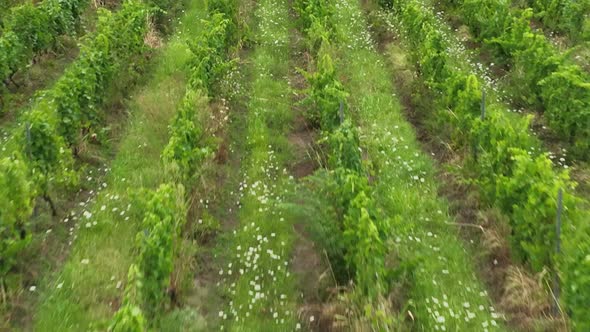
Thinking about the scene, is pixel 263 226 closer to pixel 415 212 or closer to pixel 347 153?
pixel 347 153

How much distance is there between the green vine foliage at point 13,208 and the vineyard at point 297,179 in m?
0.03

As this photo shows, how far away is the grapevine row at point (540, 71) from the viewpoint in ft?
27.0

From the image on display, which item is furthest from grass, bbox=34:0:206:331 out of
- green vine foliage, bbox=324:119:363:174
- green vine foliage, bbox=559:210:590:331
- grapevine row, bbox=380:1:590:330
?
grapevine row, bbox=380:1:590:330

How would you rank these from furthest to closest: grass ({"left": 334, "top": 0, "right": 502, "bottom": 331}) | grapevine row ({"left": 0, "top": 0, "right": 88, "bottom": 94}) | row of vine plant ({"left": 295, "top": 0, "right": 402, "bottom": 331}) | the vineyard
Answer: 1. grapevine row ({"left": 0, "top": 0, "right": 88, "bottom": 94})
2. grass ({"left": 334, "top": 0, "right": 502, "bottom": 331})
3. the vineyard
4. row of vine plant ({"left": 295, "top": 0, "right": 402, "bottom": 331})

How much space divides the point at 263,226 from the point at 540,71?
5280 mm

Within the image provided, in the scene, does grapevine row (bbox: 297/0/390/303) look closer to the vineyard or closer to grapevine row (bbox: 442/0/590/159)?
the vineyard

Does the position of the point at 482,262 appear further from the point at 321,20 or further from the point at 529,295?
the point at 321,20

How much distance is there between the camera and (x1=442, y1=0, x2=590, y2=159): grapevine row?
324 inches

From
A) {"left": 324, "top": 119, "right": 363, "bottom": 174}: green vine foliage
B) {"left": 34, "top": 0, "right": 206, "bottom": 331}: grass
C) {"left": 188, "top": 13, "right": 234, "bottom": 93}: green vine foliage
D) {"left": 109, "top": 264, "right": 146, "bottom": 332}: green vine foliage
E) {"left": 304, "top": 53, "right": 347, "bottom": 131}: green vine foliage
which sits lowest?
{"left": 34, "top": 0, "right": 206, "bottom": 331}: grass

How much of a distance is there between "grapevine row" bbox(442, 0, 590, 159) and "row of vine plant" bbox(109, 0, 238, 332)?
204 inches

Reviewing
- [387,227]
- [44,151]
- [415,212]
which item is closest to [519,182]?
[387,227]

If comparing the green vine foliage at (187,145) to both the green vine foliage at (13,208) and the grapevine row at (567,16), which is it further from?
the grapevine row at (567,16)

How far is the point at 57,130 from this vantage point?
26.9 feet

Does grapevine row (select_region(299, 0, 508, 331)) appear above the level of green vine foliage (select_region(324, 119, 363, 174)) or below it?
below
